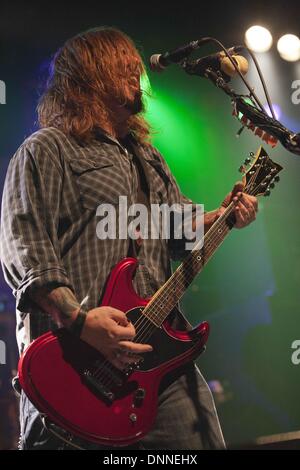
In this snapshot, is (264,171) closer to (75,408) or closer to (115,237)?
(115,237)

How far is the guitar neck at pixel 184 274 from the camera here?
A: 5.06 feet

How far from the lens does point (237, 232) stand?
14.3ft

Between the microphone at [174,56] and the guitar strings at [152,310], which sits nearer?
the guitar strings at [152,310]

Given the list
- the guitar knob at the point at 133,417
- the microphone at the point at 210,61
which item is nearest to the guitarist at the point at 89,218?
the guitar knob at the point at 133,417

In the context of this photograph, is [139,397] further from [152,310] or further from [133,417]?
[152,310]

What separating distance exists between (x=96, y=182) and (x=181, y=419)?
2.48ft

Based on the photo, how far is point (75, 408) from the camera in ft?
4.42

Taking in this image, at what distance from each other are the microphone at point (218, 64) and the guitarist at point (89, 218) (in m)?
0.27

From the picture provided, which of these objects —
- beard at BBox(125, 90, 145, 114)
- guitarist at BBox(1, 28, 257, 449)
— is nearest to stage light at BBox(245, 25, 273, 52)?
guitarist at BBox(1, 28, 257, 449)

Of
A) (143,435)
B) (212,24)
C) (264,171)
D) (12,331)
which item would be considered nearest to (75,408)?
(143,435)

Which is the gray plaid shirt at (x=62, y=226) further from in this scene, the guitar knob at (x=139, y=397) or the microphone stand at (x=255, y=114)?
the microphone stand at (x=255, y=114)

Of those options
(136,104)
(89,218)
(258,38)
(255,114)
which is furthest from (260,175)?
(258,38)

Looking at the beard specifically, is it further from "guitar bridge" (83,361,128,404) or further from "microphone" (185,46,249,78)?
"guitar bridge" (83,361,128,404)

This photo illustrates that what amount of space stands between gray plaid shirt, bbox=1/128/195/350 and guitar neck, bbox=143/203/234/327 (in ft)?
0.19
